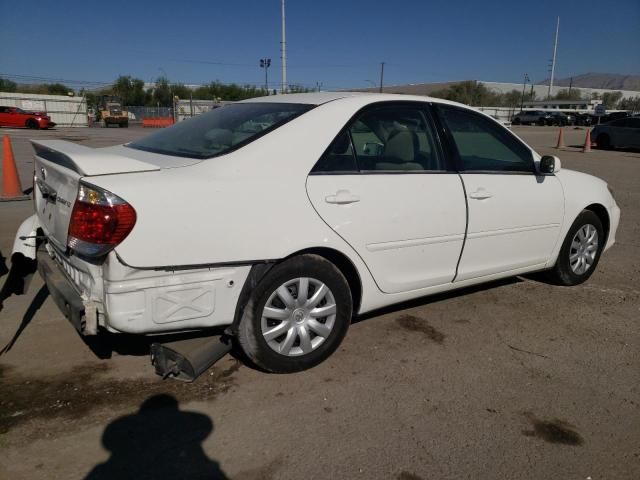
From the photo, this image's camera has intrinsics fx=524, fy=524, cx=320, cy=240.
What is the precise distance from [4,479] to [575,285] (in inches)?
184

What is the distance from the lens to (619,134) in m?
22.3

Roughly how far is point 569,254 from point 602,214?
1.87 feet

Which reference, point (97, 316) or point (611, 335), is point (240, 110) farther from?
point (611, 335)

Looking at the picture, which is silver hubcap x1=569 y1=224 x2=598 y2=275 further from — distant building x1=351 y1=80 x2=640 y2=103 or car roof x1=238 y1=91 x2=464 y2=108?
distant building x1=351 y1=80 x2=640 y2=103

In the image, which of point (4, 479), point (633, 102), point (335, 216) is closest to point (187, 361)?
point (4, 479)

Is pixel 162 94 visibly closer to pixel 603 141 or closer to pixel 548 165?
pixel 603 141

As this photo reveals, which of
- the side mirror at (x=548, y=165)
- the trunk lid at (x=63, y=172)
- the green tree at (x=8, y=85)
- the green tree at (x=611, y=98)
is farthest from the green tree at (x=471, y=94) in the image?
the trunk lid at (x=63, y=172)

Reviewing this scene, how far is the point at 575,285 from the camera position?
4945 mm

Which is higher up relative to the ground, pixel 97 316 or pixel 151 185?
pixel 151 185

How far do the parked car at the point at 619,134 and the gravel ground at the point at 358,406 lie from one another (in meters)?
21.3

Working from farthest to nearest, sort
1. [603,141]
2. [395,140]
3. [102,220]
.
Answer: [603,141], [395,140], [102,220]

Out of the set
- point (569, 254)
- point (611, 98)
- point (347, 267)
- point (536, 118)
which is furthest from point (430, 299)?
point (611, 98)

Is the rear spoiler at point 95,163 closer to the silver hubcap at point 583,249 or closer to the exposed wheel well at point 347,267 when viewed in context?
the exposed wheel well at point 347,267

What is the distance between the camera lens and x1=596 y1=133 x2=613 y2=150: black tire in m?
22.9
